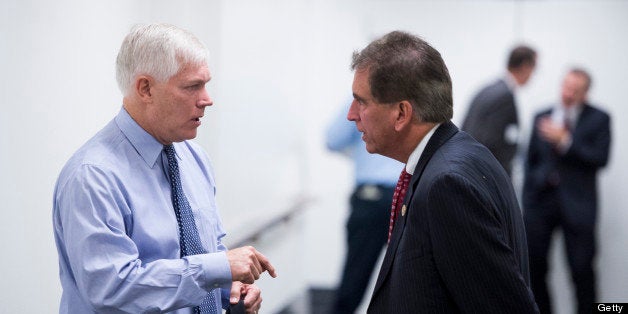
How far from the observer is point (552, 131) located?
4.52m

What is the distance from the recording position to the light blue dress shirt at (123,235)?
1.58 m

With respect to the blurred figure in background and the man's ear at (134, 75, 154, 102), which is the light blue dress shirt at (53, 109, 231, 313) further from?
the blurred figure in background

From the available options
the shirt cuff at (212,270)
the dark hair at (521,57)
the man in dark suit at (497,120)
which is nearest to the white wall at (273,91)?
the dark hair at (521,57)

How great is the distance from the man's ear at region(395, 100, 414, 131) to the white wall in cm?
103

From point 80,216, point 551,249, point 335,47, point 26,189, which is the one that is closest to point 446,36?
point 335,47

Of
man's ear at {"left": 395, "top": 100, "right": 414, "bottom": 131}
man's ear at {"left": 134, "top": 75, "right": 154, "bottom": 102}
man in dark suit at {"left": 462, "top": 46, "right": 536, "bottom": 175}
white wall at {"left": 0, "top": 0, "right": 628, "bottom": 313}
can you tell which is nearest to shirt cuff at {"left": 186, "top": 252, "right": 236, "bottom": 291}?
man's ear at {"left": 134, "top": 75, "right": 154, "bottom": 102}

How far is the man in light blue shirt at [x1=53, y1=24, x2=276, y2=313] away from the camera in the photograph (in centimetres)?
158

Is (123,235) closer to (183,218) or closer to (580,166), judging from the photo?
(183,218)

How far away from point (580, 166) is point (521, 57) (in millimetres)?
717

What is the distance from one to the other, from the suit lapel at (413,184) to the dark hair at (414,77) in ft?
0.12

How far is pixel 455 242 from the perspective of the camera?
59.4 inches

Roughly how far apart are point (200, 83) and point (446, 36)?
3.62 meters

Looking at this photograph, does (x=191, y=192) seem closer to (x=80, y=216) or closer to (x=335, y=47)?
(x=80, y=216)

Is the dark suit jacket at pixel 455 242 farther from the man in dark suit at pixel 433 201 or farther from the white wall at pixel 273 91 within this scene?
the white wall at pixel 273 91
